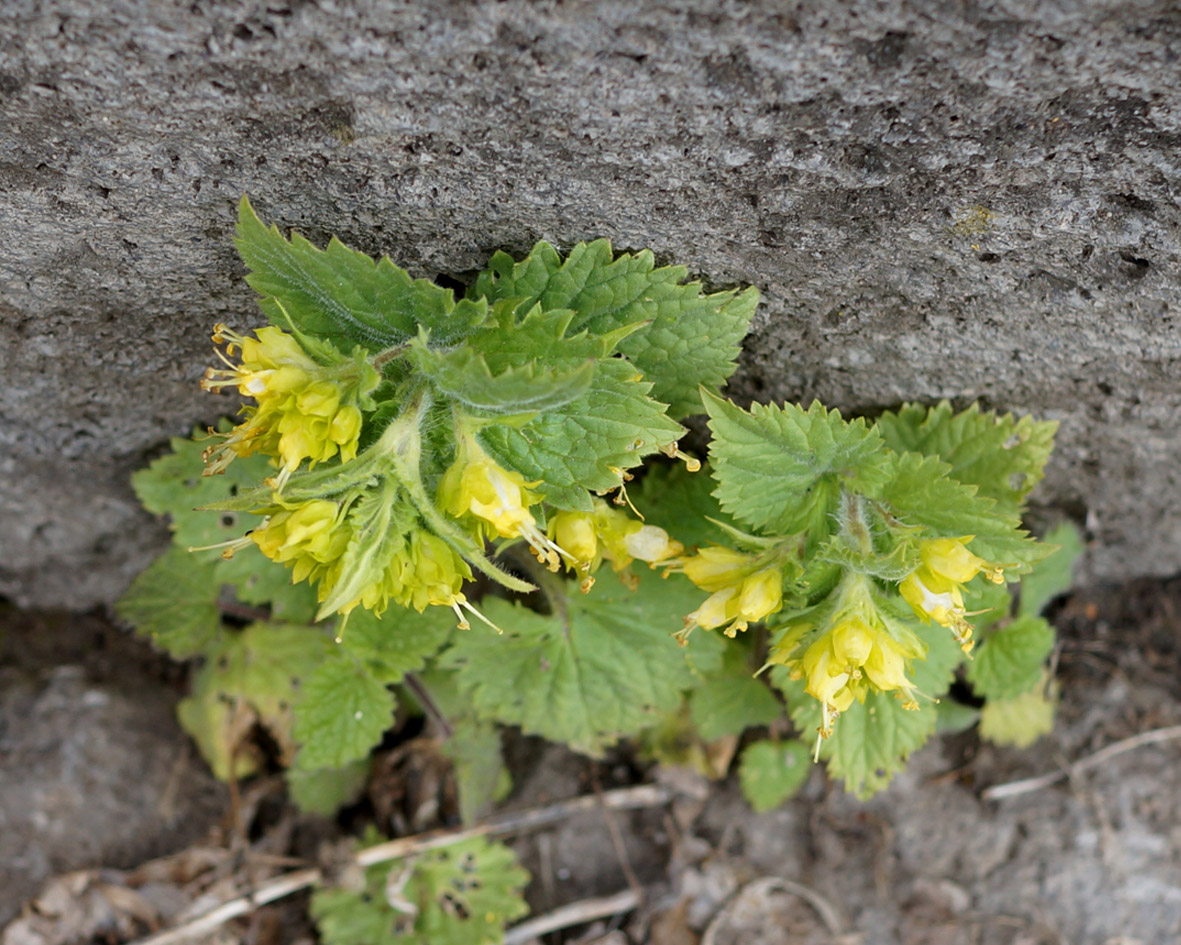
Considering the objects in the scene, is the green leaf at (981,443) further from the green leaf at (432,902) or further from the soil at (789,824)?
the green leaf at (432,902)

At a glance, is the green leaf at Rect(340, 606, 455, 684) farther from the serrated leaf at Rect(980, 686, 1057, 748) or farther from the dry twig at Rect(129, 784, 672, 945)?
the serrated leaf at Rect(980, 686, 1057, 748)

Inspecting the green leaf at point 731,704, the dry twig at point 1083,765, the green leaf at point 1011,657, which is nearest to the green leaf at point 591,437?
the green leaf at point 731,704

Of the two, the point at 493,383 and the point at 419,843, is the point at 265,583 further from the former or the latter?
the point at 493,383

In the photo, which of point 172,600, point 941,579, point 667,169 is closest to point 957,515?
point 941,579

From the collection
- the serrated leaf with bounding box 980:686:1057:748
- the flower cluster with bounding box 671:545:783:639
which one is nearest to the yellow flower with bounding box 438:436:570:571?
the flower cluster with bounding box 671:545:783:639

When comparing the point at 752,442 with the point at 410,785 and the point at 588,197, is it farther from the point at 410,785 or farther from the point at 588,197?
the point at 410,785

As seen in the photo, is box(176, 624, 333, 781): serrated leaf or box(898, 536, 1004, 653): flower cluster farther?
box(176, 624, 333, 781): serrated leaf
